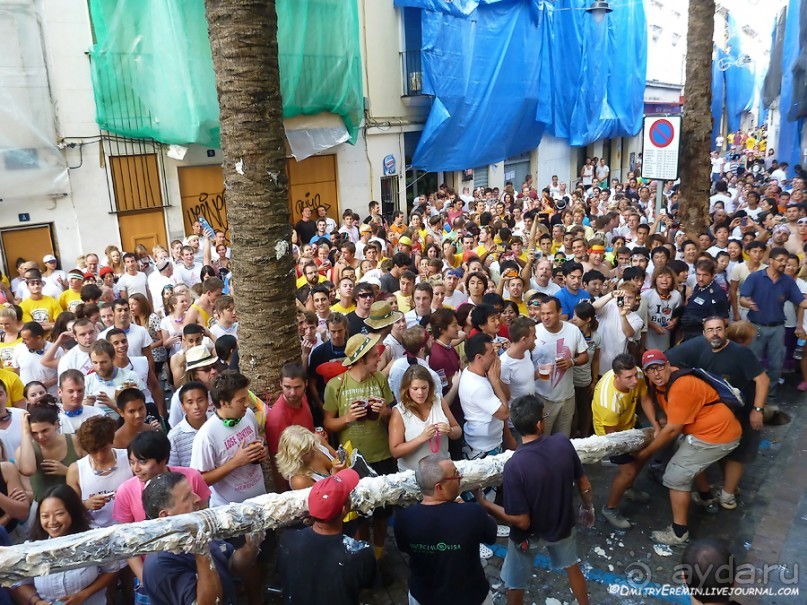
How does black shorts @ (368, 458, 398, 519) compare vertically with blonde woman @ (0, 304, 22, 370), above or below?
below

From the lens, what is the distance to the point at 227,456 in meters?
4.30

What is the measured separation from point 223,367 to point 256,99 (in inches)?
85.0

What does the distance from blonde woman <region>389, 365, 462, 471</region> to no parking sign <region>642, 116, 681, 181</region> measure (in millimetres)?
6037

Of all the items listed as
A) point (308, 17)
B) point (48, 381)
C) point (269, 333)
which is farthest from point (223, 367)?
point (308, 17)

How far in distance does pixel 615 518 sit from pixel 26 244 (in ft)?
36.2

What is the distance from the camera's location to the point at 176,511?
3328mm

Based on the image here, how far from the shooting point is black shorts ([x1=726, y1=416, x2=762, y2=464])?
537cm

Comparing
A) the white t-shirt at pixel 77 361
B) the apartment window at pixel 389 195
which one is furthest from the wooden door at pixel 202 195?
the white t-shirt at pixel 77 361

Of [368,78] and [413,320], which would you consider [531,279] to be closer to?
[413,320]

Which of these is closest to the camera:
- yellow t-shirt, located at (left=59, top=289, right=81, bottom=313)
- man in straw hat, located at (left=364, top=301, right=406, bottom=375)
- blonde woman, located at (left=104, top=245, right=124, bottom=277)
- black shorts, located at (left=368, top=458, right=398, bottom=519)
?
black shorts, located at (left=368, top=458, right=398, bottom=519)

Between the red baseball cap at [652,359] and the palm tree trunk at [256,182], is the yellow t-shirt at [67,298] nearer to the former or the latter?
the palm tree trunk at [256,182]

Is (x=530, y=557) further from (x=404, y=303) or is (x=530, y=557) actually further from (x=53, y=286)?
(x=53, y=286)

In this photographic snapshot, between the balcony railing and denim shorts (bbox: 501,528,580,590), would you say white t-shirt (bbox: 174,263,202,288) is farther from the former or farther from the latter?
the balcony railing

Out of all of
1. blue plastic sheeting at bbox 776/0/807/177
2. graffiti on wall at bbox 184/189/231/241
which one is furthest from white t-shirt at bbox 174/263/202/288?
blue plastic sheeting at bbox 776/0/807/177
